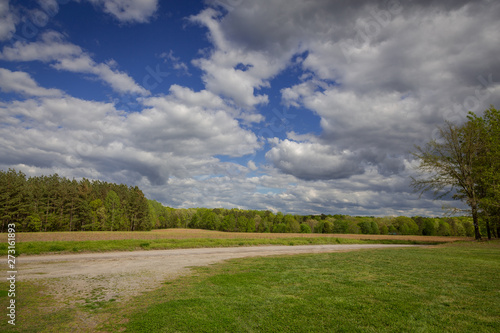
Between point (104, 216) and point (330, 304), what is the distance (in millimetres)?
88313

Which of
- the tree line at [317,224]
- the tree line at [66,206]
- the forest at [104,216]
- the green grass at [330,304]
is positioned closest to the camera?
the green grass at [330,304]

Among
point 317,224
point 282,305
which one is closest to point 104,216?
point 282,305

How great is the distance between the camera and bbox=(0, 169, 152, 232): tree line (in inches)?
2441

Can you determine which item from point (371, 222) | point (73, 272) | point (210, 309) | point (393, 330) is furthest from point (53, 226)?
point (371, 222)

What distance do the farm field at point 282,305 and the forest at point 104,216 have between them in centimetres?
3048

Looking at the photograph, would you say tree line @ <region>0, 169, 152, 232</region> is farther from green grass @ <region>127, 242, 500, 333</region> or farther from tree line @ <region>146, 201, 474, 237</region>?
green grass @ <region>127, 242, 500, 333</region>

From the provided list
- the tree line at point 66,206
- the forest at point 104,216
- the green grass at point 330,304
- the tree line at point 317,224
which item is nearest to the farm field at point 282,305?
the green grass at point 330,304

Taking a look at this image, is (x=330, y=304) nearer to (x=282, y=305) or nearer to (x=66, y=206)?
(x=282, y=305)

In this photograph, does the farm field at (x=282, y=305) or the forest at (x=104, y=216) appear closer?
the farm field at (x=282, y=305)

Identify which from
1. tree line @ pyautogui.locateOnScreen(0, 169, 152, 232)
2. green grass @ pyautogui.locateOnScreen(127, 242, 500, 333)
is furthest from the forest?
green grass @ pyautogui.locateOnScreen(127, 242, 500, 333)

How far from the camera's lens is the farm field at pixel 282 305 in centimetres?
614

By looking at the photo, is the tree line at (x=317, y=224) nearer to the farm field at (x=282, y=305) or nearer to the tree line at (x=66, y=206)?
the tree line at (x=66, y=206)

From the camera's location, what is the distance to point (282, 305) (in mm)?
7613

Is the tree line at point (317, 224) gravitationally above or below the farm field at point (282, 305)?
below
